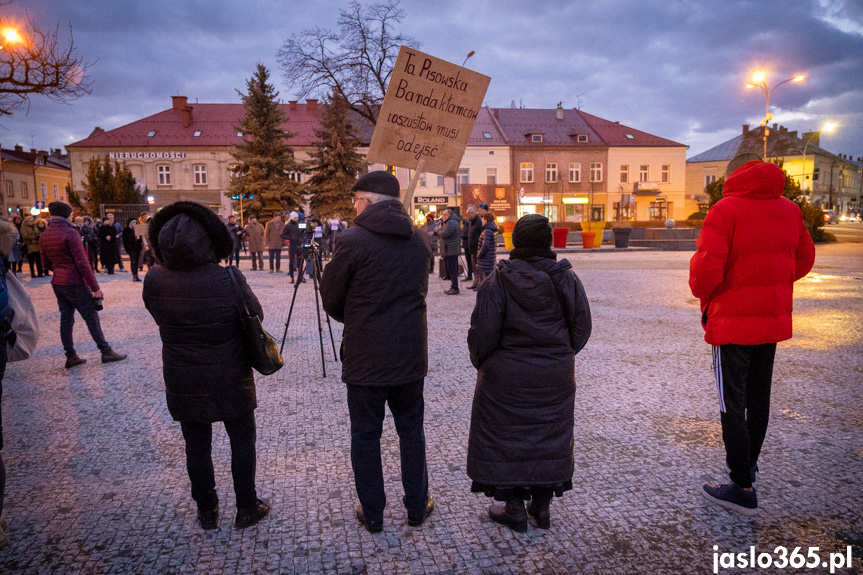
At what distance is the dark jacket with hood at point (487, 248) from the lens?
1155 centimetres

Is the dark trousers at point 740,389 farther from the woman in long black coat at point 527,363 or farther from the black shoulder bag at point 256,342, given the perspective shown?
the black shoulder bag at point 256,342

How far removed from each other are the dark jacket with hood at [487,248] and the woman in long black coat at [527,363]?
853 cm

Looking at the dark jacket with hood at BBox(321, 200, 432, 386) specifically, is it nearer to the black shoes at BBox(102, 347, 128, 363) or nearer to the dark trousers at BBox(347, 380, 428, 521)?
the dark trousers at BBox(347, 380, 428, 521)

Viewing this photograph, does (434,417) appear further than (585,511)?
Yes

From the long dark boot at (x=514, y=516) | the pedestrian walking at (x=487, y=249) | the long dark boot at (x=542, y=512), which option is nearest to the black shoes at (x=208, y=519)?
the long dark boot at (x=514, y=516)

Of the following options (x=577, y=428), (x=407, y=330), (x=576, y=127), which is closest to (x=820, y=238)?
(x=576, y=127)

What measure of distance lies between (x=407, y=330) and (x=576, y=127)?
54.6 meters

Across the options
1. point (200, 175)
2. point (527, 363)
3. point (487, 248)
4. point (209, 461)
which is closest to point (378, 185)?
point (527, 363)

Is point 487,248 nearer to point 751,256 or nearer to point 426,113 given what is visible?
point 426,113

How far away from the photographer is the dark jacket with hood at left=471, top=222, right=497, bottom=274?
11546 millimetres

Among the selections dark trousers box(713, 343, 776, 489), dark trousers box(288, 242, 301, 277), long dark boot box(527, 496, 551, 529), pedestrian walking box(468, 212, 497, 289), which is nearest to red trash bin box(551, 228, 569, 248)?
dark trousers box(288, 242, 301, 277)

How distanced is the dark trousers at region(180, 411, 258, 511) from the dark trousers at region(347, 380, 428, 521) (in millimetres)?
608

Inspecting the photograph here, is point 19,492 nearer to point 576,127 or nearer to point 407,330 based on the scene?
point 407,330

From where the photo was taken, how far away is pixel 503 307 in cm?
292
